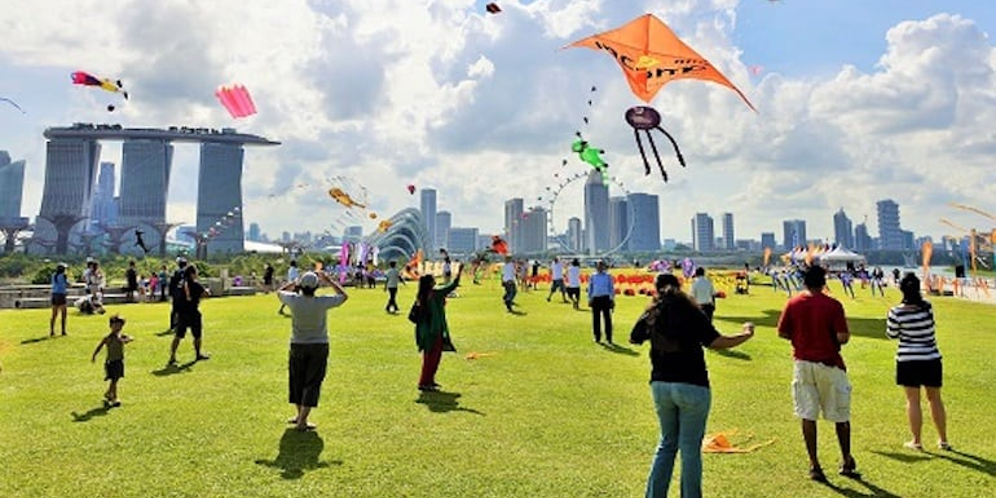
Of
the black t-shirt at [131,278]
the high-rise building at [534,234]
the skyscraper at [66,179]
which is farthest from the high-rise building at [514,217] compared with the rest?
the skyscraper at [66,179]

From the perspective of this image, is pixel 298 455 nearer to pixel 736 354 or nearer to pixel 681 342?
pixel 681 342

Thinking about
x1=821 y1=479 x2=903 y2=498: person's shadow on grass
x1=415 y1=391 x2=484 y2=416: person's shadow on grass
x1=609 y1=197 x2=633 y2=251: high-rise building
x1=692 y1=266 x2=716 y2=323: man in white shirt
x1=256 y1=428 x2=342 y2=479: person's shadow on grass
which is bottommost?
x1=821 y1=479 x2=903 y2=498: person's shadow on grass

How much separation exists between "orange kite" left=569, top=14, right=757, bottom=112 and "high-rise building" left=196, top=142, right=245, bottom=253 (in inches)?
6691

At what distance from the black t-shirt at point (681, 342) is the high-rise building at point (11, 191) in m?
190

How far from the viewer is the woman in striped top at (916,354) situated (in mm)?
6547

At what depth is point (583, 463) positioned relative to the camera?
6.21 m

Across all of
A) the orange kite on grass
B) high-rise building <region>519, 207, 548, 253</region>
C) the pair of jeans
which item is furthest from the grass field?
high-rise building <region>519, 207, 548, 253</region>

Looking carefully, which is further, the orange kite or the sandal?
the orange kite

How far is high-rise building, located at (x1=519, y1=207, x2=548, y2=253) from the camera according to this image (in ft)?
277

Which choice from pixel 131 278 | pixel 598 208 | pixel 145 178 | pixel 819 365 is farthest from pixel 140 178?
pixel 819 365

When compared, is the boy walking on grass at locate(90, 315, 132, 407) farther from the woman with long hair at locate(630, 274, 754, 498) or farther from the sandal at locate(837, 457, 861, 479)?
the sandal at locate(837, 457, 861, 479)

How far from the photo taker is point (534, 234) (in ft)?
291

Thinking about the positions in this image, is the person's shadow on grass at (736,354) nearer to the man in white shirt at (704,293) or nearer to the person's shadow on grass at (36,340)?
the man in white shirt at (704,293)

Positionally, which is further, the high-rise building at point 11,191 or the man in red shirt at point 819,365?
the high-rise building at point 11,191
